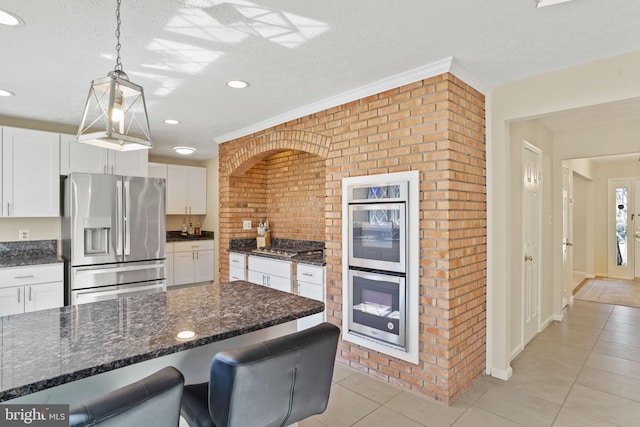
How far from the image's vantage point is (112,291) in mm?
3861

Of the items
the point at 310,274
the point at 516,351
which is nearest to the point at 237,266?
the point at 310,274

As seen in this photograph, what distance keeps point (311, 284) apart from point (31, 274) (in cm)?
282

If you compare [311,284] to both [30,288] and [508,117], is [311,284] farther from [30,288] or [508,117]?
[30,288]

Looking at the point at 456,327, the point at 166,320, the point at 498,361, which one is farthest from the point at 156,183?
the point at 498,361

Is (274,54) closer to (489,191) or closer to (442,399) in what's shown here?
(489,191)

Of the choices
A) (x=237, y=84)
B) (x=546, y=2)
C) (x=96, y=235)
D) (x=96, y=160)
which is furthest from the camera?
(x=96, y=160)

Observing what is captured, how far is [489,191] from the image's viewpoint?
282cm

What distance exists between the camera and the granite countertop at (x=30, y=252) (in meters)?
3.67

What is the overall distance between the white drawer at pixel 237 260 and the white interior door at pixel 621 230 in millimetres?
7291

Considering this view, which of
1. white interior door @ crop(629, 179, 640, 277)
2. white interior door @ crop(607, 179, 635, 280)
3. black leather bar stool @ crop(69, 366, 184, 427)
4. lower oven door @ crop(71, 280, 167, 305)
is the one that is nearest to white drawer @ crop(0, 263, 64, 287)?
lower oven door @ crop(71, 280, 167, 305)

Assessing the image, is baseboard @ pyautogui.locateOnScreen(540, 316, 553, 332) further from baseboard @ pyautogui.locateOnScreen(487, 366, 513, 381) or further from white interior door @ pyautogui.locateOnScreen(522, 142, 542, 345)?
baseboard @ pyautogui.locateOnScreen(487, 366, 513, 381)

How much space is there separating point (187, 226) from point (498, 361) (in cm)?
515

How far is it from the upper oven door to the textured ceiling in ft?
3.39

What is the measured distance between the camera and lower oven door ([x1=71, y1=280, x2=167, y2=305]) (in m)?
3.68
